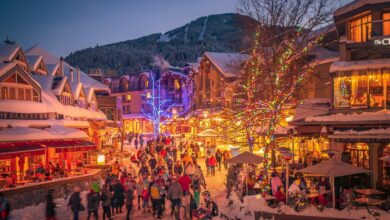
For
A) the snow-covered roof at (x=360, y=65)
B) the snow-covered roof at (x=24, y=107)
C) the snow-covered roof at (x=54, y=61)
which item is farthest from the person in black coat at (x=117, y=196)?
the snow-covered roof at (x=54, y=61)

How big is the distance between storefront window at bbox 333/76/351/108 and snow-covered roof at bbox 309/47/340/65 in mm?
5361

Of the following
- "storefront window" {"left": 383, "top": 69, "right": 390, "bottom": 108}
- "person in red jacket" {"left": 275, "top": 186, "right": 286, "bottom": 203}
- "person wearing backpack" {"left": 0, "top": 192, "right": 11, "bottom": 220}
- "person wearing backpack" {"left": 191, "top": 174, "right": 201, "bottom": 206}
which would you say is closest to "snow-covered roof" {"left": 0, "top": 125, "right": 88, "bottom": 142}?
"person wearing backpack" {"left": 0, "top": 192, "right": 11, "bottom": 220}

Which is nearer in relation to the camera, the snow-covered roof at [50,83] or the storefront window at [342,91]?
the storefront window at [342,91]

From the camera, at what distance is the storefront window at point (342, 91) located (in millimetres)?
20406

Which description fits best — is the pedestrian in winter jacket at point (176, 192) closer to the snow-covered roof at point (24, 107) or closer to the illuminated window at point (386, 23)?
the illuminated window at point (386, 23)

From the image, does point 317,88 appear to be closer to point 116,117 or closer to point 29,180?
point 29,180

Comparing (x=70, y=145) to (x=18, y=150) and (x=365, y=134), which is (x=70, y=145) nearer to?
(x=18, y=150)

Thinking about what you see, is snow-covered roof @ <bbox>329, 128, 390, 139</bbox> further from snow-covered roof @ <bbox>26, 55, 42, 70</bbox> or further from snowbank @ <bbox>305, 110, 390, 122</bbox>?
snow-covered roof @ <bbox>26, 55, 42, 70</bbox>

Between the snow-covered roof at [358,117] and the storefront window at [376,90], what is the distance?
2.52 ft

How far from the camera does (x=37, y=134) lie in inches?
963

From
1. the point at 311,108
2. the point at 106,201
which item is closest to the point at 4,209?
the point at 106,201

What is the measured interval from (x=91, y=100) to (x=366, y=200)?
34356 millimetres

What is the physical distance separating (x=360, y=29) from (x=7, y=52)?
72.7ft

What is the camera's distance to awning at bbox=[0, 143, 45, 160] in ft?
69.2
